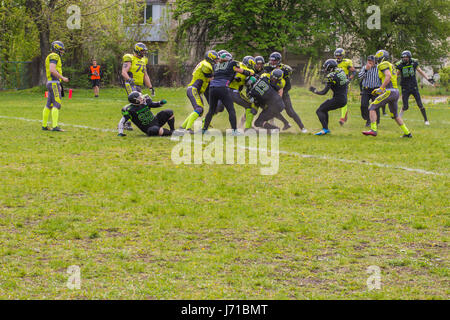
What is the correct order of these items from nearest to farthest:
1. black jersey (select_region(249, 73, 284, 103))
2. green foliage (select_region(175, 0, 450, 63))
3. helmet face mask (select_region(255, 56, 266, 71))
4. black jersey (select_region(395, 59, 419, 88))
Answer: black jersey (select_region(249, 73, 284, 103)) → helmet face mask (select_region(255, 56, 266, 71)) → black jersey (select_region(395, 59, 419, 88)) → green foliage (select_region(175, 0, 450, 63))

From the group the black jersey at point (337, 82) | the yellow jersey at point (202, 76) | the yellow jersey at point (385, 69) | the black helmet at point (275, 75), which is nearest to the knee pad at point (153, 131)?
the yellow jersey at point (202, 76)

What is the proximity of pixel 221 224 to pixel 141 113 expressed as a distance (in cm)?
713

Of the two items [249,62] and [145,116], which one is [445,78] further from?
[145,116]

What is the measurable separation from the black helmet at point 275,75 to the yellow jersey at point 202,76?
1.42 meters

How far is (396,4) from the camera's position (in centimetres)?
3797

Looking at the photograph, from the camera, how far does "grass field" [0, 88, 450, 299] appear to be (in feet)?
16.9

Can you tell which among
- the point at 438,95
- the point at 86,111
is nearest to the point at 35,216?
the point at 86,111

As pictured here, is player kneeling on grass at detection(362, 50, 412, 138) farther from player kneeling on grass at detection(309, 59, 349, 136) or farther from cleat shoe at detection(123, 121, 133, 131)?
cleat shoe at detection(123, 121, 133, 131)

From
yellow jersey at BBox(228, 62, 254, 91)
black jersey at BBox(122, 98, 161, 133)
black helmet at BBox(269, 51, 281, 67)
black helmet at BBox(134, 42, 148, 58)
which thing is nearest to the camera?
black jersey at BBox(122, 98, 161, 133)

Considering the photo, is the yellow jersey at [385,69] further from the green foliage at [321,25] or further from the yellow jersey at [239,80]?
the green foliage at [321,25]

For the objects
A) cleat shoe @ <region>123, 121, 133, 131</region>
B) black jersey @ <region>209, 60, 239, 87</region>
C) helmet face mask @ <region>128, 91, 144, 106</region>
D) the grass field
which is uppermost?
black jersey @ <region>209, 60, 239, 87</region>

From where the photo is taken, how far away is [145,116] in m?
13.8

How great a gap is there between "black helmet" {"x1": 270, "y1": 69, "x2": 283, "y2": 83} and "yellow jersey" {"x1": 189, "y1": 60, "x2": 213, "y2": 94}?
142cm

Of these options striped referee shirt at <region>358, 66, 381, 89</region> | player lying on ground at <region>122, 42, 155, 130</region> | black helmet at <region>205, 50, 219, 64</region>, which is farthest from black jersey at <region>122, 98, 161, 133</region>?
striped referee shirt at <region>358, 66, 381, 89</region>
